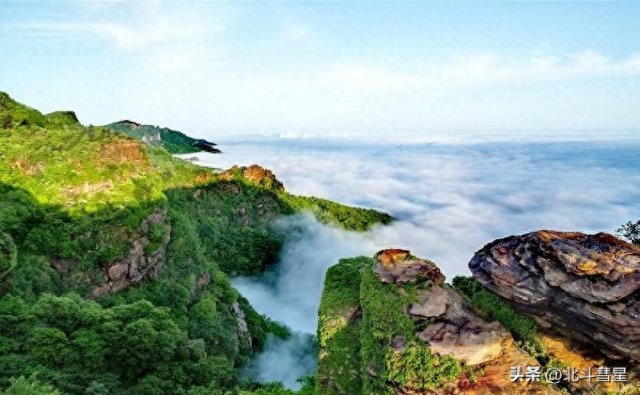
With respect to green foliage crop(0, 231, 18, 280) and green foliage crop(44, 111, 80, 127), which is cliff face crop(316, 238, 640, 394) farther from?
green foliage crop(44, 111, 80, 127)

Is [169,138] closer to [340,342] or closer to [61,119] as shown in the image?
[61,119]

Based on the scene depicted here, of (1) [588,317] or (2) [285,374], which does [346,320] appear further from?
(2) [285,374]

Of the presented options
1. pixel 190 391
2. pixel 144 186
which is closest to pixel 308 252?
pixel 144 186

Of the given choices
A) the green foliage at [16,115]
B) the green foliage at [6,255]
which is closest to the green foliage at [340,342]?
the green foliage at [6,255]

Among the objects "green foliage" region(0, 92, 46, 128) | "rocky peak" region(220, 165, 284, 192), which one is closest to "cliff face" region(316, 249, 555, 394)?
"green foliage" region(0, 92, 46, 128)

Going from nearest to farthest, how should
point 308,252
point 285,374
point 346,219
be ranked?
point 285,374 < point 308,252 < point 346,219

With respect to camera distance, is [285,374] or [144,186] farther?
[285,374]

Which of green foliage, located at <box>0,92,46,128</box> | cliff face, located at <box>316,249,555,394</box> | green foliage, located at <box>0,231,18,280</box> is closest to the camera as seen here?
cliff face, located at <box>316,249,555,394</box>
